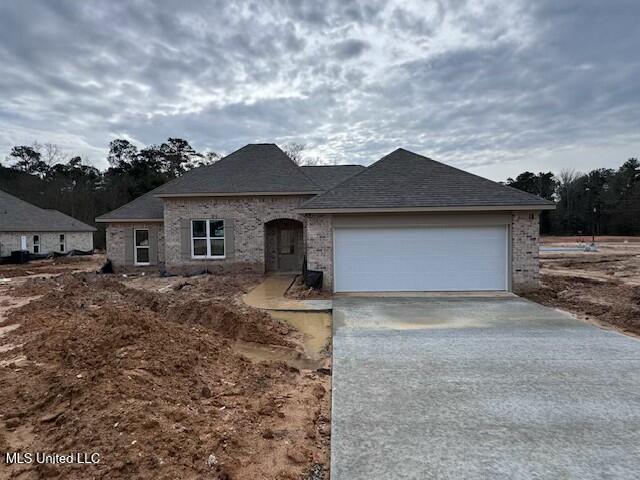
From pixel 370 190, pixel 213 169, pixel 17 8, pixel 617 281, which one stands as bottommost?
pixel 617 281

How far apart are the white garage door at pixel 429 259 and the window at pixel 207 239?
713cm

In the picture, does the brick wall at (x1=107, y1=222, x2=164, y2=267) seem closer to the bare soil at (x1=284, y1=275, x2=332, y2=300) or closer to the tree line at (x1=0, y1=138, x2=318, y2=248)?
the bare soil at (x1=284, y1=275, x2=332, y2=300)

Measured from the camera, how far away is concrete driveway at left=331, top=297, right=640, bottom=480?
319cm

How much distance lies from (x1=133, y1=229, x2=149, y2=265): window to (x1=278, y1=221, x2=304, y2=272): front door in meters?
6.59

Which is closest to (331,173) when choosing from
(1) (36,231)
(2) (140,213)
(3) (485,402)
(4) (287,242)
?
(4) (287,242)

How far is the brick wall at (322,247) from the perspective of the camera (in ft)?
39.1

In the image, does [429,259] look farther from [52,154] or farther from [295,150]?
[52,154]

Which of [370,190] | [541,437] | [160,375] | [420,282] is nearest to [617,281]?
[420,282]

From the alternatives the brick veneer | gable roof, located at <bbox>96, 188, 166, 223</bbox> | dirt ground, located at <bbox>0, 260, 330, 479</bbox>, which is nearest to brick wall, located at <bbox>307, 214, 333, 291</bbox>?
dirt ground, located at <bbox>0, 260, 330, 479</bbox>

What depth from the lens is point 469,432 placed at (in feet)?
12.0

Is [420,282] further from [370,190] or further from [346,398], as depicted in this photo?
[346,398]

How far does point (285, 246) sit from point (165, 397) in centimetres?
1365

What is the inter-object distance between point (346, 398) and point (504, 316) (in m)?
5.59

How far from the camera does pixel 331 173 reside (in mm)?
19984
